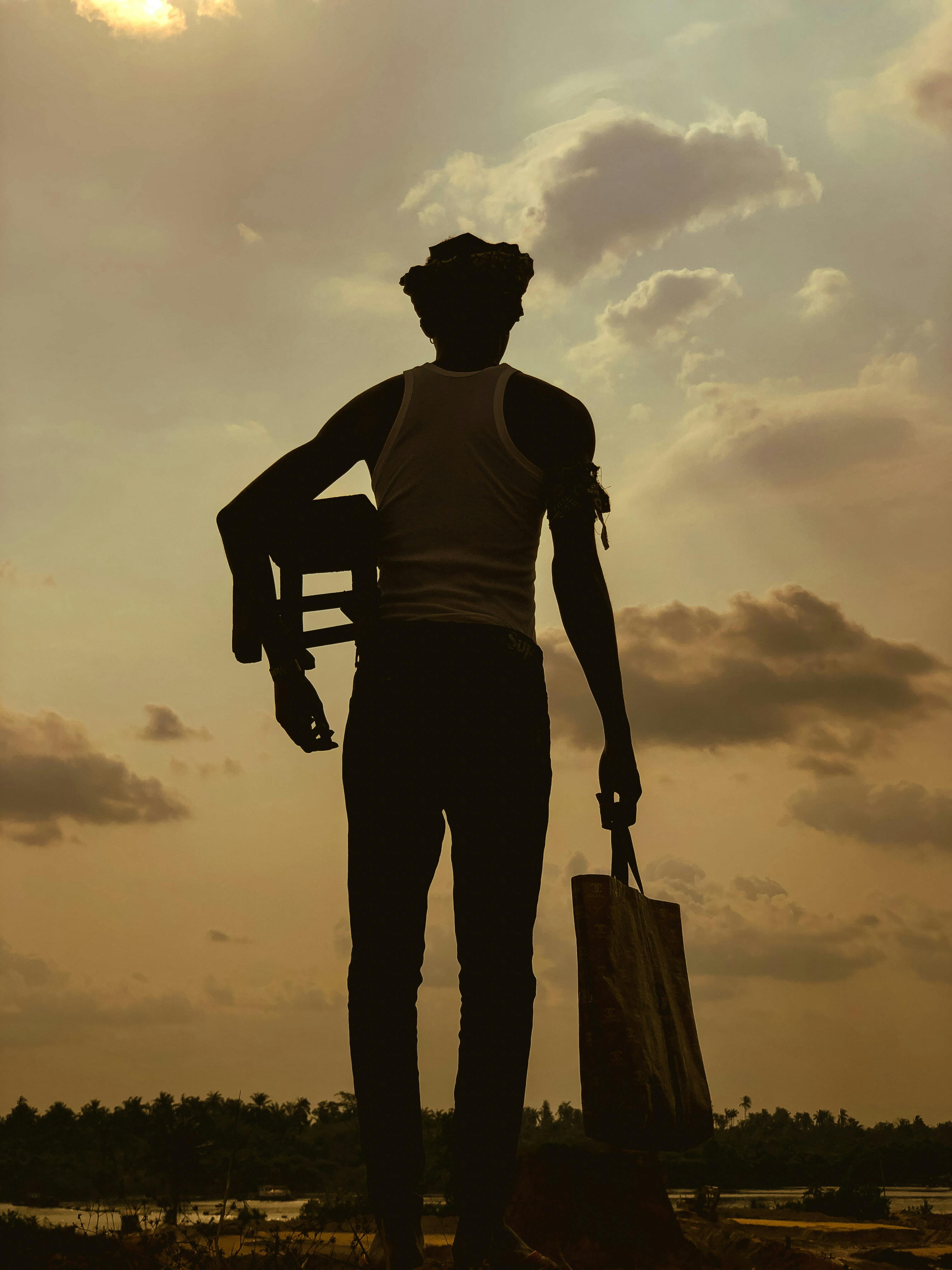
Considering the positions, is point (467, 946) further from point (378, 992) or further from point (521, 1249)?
point (521, 1249)

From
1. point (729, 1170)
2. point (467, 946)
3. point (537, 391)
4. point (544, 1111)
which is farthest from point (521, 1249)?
point (544, 1111)

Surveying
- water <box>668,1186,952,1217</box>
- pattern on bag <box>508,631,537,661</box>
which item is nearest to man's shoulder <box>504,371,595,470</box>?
pattern on bag <box>508,631,537,661</box>

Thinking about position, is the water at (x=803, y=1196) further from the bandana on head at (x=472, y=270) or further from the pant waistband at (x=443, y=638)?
the bandana on head at (x=472, y=270)

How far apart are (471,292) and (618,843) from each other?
1.94 m

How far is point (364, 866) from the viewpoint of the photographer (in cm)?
316

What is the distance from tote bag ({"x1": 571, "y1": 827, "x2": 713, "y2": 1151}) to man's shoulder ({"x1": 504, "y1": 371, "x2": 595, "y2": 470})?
128 centimetres

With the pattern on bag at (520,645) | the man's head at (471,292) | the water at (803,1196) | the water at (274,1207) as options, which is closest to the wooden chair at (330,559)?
the pattern on bag at (520,645)

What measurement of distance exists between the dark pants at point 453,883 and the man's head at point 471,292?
108 centimetres

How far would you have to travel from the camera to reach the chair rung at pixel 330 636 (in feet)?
11.1

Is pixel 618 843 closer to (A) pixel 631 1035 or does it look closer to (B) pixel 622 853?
(B) pixel 622 853

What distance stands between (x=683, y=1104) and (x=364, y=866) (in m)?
1.30

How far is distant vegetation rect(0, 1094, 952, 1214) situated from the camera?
7.86 metres

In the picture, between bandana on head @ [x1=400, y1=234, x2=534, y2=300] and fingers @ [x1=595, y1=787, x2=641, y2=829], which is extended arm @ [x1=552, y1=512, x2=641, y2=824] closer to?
fingers @ [x1=595, y1=787, x2=641, y2=829]

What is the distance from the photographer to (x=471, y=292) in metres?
3.64
